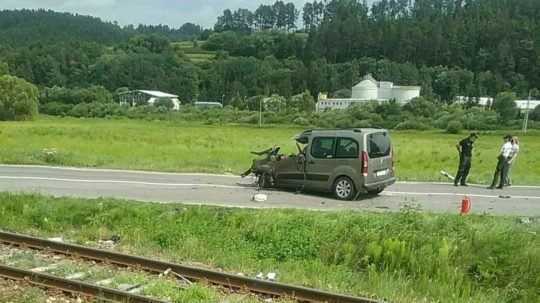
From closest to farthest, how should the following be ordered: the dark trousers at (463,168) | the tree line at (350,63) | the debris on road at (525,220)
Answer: the debris on road at (525,220)
the dark trousers at (463,168)
the tree line at (350,63)

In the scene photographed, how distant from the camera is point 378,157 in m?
15.0

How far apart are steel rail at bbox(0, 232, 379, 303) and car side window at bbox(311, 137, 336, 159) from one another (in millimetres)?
7000

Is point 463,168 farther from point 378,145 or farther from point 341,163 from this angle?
point 341,163

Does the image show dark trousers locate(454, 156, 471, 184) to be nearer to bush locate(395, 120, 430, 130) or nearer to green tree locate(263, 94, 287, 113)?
bush locate(395, 120, 430, 130)

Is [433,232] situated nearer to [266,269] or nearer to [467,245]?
[467,245]

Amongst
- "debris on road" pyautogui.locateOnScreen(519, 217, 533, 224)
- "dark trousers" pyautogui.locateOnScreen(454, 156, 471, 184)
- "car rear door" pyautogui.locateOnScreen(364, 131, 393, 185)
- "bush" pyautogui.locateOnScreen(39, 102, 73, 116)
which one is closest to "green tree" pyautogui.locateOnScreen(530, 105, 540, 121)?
"bush" pyautogui.locateOnScreen(39, 102, 73, 116)

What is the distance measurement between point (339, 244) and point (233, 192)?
22.1 feet

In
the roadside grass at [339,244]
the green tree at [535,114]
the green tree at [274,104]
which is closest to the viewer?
the roadside grass at [339,244]

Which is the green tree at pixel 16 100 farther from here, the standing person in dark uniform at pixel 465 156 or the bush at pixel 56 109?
the standing person in dark uniform at pixel 465 156

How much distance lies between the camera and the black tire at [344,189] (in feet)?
49.1

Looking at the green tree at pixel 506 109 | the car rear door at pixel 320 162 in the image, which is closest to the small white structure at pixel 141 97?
the green tree at pixel 506 109

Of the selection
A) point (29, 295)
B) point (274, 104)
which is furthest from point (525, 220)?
point (274, 104)

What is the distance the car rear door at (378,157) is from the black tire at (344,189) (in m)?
0.48

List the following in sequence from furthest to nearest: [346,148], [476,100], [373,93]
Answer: [373,93] → [476,100] → [346,148]
